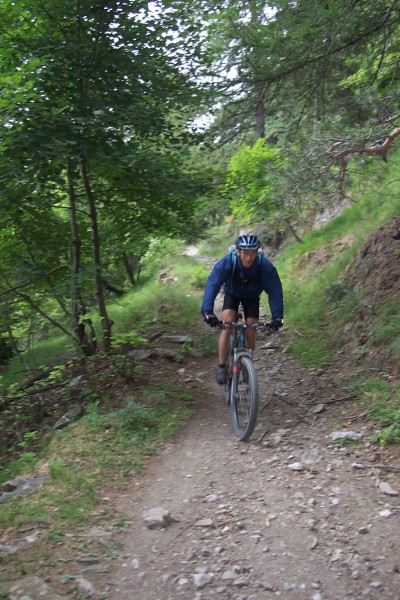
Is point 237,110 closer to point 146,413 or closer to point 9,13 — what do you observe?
point 9,13

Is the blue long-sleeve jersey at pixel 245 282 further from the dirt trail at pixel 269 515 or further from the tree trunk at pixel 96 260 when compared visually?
the tree trunk at pixel 96 260

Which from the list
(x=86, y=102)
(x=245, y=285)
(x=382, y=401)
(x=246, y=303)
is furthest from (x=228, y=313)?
(x=86, y=102)

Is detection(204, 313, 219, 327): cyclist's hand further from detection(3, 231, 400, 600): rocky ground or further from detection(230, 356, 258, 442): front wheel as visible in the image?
detection(3, 231, 400, 600): rocky ground

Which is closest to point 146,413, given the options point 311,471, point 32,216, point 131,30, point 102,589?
point 311,471

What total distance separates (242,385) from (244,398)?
0.15 meters

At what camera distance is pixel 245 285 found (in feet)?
19.0

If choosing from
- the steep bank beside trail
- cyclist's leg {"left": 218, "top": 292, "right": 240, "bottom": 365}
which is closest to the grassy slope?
the steep bank beside trail

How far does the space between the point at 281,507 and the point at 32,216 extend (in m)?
5.76

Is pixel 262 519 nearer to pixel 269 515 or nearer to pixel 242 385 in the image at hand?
pixel 269 515

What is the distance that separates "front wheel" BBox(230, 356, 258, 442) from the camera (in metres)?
5.09

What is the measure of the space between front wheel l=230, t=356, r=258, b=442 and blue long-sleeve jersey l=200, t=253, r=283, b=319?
685 mm

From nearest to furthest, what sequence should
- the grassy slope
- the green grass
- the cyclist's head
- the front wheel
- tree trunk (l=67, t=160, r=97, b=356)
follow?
the green grass
the grassy slope
the front wheel
the cyclist's head
tree trunk (l=67, t=160, r=97, b=356)

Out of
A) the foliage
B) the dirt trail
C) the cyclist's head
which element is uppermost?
the foliage

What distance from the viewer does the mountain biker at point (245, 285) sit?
5430 millimetres
